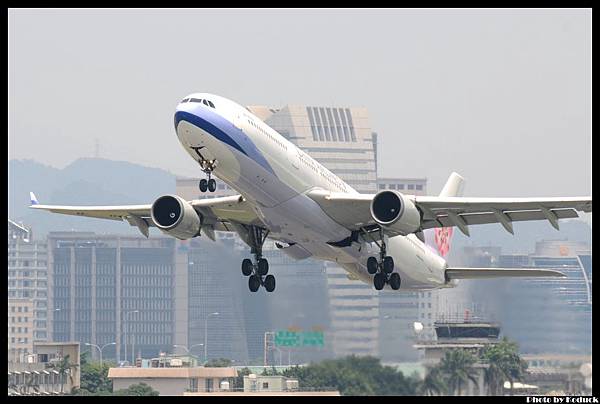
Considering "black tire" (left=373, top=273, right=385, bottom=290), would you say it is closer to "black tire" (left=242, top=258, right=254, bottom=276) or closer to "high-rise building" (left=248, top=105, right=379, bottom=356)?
"black tire" (left=242, top=258, right=254, bottom=276)

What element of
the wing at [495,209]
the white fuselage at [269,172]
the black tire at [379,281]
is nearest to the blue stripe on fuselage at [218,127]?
the white fuselage at [269,172]

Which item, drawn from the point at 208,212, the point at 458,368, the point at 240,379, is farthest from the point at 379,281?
the point at 240,379

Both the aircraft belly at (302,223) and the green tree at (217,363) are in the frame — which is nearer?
the aircraft belly at (302,223)

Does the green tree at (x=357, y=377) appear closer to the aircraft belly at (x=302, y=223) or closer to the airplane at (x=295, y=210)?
the airplane at (x=295, y=210)

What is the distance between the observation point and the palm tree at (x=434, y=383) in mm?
38812

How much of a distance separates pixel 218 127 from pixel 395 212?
6.01m

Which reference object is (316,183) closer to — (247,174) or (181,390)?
(247,174)

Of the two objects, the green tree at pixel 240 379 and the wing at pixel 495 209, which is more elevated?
the wing at pixel 495 209

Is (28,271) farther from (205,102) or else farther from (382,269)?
(205,102)

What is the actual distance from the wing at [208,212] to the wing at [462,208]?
2581mm

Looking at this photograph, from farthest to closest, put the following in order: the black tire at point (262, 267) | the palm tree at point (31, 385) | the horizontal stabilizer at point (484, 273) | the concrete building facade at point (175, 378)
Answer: the palm tree at point (31, 385)
the concrete building facade at point (175, 378)
the horizontal stabilizer at point (484, 273)
the black tire at point (262, 267)

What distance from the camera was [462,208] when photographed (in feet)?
135

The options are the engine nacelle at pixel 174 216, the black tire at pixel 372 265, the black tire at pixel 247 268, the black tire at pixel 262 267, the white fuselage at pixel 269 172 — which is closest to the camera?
the white fuselage at pixel 269 172

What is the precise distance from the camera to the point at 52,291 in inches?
5728
